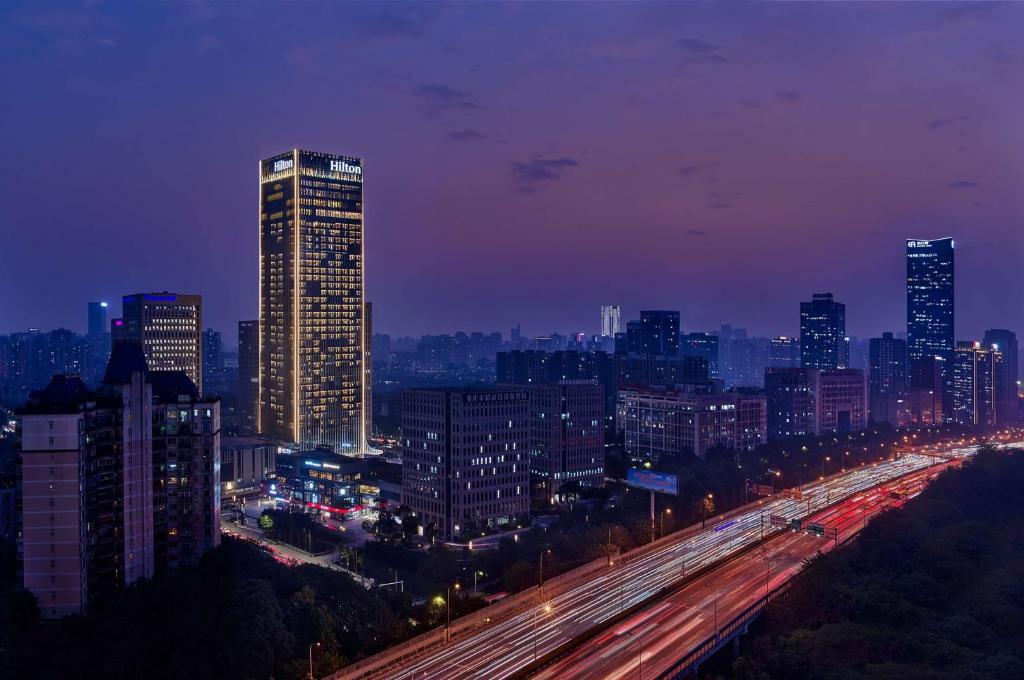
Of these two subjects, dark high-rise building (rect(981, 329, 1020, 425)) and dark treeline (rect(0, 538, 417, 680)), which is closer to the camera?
dark treeline (rect(0, 538, 417, 680))

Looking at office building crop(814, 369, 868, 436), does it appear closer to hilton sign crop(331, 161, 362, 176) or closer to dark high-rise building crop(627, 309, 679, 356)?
dark high-rise building crop(627, 309, 679, 356)

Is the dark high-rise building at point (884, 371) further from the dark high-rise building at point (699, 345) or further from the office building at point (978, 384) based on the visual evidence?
the dark high-rise building at point (699, 345)

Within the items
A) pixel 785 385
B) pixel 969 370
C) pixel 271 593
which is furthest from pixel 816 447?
pixel 271 593

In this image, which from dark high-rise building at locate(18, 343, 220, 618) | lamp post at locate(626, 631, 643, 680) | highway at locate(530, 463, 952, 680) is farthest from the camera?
dark high-rise building at locate(18, 343, 220, 618)

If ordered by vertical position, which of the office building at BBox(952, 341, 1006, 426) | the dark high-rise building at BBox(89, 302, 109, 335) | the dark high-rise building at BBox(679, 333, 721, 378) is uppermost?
the dark high-rise building at BBox(89, 302, 109, 335)

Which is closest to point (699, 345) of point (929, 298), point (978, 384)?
point (929, 298)

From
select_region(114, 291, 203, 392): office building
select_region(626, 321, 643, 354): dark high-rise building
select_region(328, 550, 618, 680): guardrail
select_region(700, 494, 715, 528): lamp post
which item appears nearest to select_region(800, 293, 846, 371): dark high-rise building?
select_region(626, 321, 643, 354): dark high-rise building
